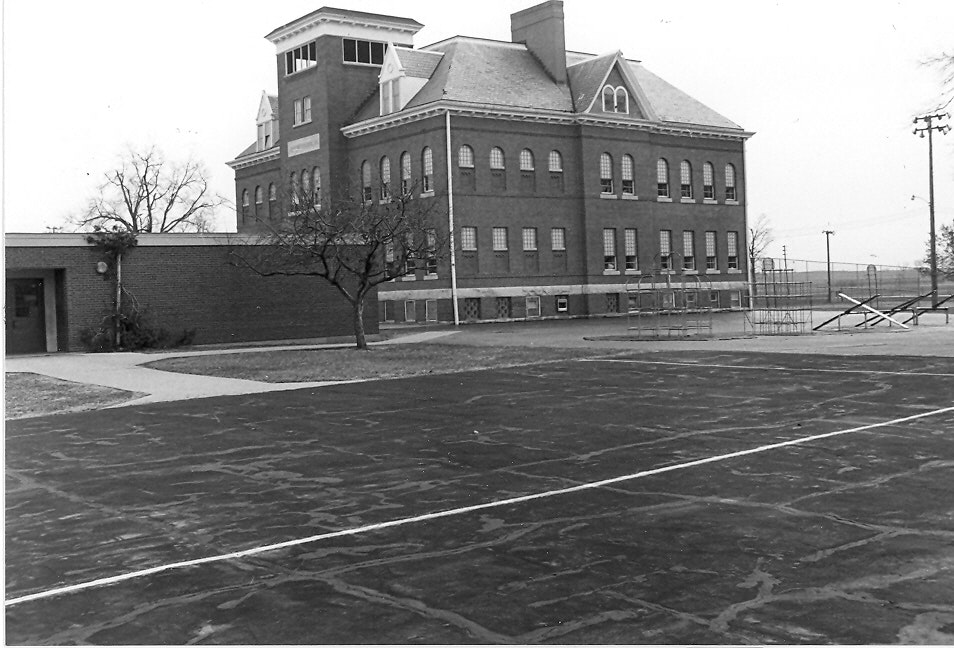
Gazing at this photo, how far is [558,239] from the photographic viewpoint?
55062 millimetres

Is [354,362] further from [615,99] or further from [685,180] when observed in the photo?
[685,180]

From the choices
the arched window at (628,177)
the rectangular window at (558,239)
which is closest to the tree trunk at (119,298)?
the rectangular window at (558,239)

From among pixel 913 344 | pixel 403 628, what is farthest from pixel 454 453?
pixel 913 344

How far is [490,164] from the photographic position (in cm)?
5200

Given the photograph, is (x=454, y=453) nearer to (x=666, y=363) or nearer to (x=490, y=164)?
(x=666, y=363)

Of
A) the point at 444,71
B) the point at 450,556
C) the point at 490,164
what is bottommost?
the point at 450,556

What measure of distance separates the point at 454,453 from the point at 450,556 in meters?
4.45

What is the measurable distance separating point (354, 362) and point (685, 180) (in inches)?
1569

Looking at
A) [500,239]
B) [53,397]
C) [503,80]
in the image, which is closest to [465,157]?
[500,239]

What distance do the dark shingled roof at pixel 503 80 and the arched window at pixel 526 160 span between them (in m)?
2.26

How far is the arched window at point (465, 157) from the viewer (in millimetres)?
50938

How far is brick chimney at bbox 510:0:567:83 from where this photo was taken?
56.0 meters

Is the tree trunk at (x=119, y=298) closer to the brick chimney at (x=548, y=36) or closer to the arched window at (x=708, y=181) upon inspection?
the brick chimney at (x=548, y=36)

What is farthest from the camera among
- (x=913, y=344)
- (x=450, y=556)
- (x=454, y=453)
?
(x=913, y=344)
